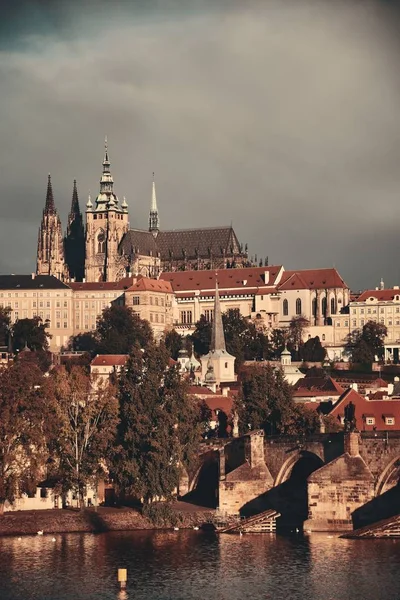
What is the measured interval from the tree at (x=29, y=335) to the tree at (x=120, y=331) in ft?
20.6

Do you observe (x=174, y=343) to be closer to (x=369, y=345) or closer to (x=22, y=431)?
(x=369, y=345)

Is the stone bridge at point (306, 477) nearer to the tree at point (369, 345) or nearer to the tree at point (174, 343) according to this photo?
the tree at point (174, 343)

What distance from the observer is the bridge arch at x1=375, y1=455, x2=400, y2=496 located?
75.6 meters

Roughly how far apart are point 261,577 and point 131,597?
6.25 meters

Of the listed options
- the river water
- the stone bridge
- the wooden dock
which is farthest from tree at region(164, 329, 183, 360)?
the river water

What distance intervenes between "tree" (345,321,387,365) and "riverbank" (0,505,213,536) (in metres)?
102

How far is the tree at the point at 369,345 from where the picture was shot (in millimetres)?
183087

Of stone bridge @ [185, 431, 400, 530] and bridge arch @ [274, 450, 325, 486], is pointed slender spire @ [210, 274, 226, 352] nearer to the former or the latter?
stone bridge @ [185, 431, 400, 530]

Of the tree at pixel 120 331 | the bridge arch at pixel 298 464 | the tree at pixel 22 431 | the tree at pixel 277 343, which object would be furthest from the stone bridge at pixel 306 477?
the tree at pixel 277 343

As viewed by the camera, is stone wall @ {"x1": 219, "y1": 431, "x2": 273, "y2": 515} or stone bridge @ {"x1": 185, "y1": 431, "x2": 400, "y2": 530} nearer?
stone bridge @ {"x1": 185, "y1": 431, "x2": 400, "y2": 530}

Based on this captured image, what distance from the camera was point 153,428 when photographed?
82.1 m

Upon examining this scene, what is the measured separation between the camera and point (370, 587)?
207 feet

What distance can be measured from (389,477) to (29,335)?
361 feet

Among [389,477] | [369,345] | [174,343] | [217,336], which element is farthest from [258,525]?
[369,345]
